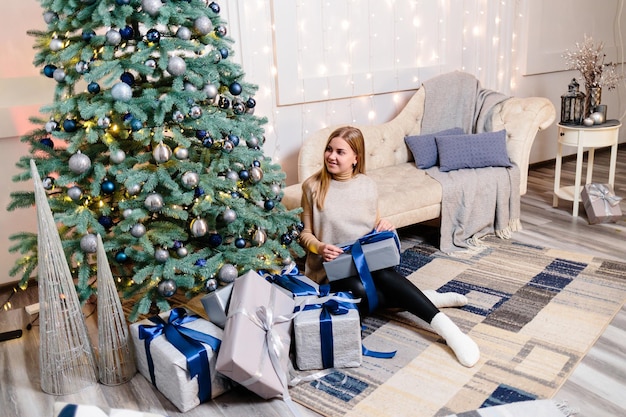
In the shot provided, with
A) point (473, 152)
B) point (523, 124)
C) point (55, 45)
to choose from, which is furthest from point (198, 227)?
point (523, 124)

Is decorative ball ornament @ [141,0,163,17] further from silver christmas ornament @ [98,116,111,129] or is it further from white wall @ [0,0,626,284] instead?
white wall @ [0,0,626,284]

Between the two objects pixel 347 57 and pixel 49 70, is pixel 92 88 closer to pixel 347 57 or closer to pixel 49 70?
pixel 49 70

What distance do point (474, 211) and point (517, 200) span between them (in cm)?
34

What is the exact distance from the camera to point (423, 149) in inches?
140

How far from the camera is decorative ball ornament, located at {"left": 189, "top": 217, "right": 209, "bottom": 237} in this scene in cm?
222

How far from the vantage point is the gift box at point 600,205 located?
3533mm

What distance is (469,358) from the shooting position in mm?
2072

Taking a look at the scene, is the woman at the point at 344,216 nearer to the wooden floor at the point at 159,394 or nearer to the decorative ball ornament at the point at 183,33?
the wooden floor at the point at 159,394

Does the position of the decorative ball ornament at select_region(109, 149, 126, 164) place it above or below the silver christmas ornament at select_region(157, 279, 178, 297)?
above

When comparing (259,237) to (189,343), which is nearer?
(189,343)

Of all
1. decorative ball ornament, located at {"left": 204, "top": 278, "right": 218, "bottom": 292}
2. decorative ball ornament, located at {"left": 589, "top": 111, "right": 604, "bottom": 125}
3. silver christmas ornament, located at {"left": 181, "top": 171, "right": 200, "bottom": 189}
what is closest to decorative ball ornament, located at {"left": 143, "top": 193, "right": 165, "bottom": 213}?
silver christmas ornament, located at {"left": 181, "top": 171, "right": 200, "bottom": 189}

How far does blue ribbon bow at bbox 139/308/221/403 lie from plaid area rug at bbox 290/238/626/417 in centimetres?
31

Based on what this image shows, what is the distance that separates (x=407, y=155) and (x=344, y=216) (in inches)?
54.9

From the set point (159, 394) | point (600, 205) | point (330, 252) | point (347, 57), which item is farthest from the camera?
point (347, 57)
